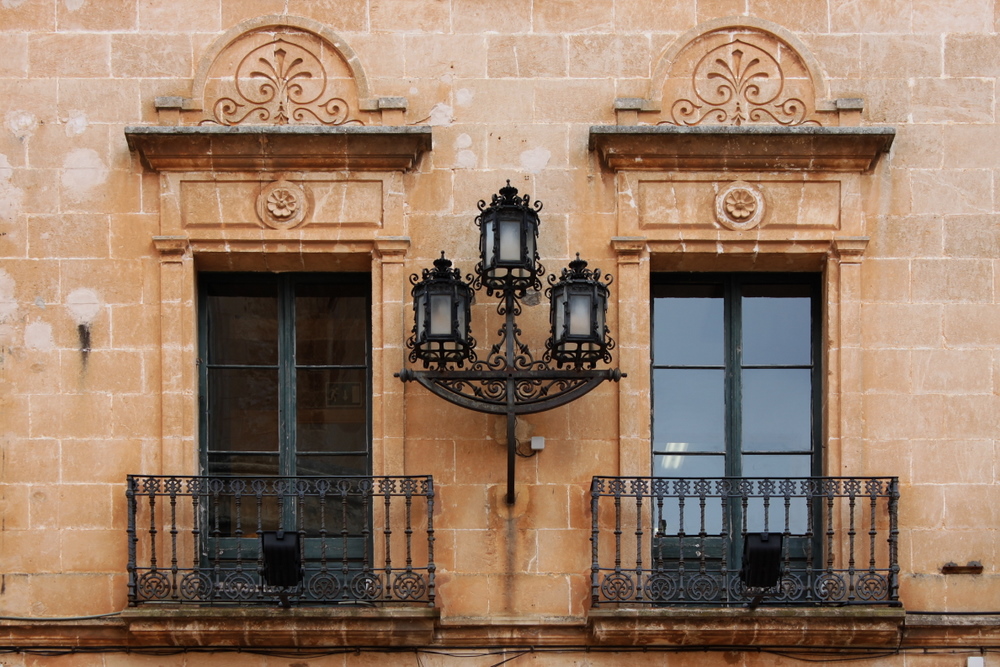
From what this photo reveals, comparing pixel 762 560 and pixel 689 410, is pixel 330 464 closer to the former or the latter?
pixel 689 410

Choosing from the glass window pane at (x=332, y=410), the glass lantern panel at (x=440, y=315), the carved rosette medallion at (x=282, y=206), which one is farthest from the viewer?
the glass window pane at (x=332, y=410)

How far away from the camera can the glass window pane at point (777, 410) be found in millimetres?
9484

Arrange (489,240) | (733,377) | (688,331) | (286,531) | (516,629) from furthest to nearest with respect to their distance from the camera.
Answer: (688,331), (733,377), (516,629), (489,240), (286,531)

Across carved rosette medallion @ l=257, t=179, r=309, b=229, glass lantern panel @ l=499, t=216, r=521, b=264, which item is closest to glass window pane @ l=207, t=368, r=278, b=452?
carved rosette medallion @ l=257, t=179, r=309, b=229

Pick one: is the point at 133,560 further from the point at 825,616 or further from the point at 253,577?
the point at 825,616

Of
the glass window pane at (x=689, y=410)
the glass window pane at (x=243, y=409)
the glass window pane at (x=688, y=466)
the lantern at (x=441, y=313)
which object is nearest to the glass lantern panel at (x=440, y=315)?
the lantern at (x=441, y=313)

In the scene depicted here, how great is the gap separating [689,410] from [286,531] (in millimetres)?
2672

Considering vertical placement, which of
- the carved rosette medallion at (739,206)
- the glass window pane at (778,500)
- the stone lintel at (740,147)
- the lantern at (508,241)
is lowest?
the glass window pane at (778,500)

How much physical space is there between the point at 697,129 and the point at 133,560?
4.24 metres

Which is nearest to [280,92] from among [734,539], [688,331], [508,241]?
[508,241]

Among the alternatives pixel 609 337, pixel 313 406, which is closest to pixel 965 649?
pixel 609 337

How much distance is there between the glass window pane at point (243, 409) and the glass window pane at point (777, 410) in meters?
2.99

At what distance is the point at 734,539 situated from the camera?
9.30 metres

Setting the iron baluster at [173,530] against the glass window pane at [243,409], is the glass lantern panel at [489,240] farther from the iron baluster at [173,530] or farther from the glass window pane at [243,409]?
the iron baluster at [173,530]
